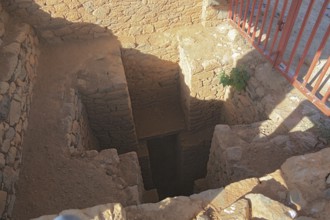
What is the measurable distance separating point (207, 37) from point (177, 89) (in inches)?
50.0

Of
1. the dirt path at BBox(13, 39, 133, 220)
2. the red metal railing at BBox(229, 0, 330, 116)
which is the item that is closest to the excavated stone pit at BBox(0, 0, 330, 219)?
the dirt path at BBox(13, 39, 133, 220)

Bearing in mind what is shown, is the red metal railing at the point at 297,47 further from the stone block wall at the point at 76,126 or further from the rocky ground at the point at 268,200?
the stone block wall at the point at 76,126

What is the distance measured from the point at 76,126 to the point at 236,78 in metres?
2.30

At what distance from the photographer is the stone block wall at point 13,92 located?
2743 mm

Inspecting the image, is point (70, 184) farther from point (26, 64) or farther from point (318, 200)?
point (318, 200)

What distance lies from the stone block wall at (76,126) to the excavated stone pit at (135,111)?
0.02m

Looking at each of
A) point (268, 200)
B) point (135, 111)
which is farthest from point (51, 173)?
point (135, 111)

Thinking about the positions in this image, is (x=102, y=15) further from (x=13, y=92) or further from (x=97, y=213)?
(x=97, y=213)

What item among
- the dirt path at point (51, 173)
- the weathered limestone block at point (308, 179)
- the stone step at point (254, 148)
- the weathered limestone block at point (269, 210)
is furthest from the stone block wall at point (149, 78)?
the weathered limestone block at point (269, 210)

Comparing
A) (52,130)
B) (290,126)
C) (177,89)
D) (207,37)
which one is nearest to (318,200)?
(290,126)

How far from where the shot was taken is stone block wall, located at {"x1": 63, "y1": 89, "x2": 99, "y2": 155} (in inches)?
137

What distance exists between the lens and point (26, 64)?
12.7 feet

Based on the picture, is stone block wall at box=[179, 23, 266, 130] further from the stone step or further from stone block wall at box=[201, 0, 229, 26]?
the stone step

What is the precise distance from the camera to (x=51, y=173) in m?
3.04
